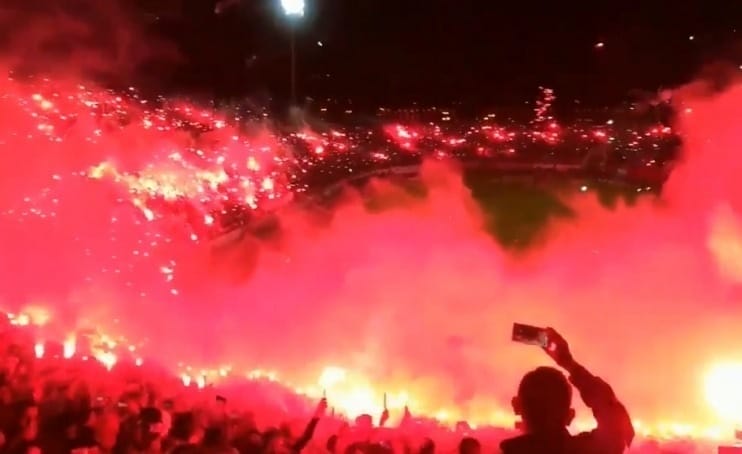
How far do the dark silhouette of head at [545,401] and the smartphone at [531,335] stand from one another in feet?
1.34

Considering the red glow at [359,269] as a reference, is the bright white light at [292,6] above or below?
above

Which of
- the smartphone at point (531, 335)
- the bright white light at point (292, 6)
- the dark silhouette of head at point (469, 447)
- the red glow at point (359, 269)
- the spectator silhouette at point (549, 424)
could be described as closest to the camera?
the spectator silhouette at point (549, 424)

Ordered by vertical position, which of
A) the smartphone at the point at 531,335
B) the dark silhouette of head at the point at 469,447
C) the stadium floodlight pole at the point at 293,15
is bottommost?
the dark silhouette of head at the point at 469,447

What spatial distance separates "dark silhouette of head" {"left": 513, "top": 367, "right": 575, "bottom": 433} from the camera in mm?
3148

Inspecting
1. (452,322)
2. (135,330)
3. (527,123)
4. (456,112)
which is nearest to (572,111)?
(527,123)

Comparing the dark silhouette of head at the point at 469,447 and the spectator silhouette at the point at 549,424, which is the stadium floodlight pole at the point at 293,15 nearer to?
the dark silhouette of head at the point at 469,447

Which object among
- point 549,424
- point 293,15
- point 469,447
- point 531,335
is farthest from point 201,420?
point 293,15

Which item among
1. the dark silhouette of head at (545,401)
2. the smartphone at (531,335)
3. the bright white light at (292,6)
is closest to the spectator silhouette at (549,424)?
the dark silhouette of head at (545,401)

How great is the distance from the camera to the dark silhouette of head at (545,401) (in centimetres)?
315

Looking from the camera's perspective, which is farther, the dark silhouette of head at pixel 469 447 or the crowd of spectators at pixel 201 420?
the dark silhouette of head at pixel 469 447

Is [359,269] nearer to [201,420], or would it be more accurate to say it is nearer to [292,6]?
[292,6]

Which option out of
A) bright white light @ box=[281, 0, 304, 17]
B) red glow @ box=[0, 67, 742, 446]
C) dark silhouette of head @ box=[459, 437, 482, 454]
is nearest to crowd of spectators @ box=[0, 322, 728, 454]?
dark silhouette of head @ box=[459, 437, 482, 454]

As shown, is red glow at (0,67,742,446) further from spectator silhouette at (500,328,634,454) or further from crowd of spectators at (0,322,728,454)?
spectator silhouette at (500,328,634,454)

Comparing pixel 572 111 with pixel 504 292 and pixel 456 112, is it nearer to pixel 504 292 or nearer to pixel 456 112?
pixel 456 112
